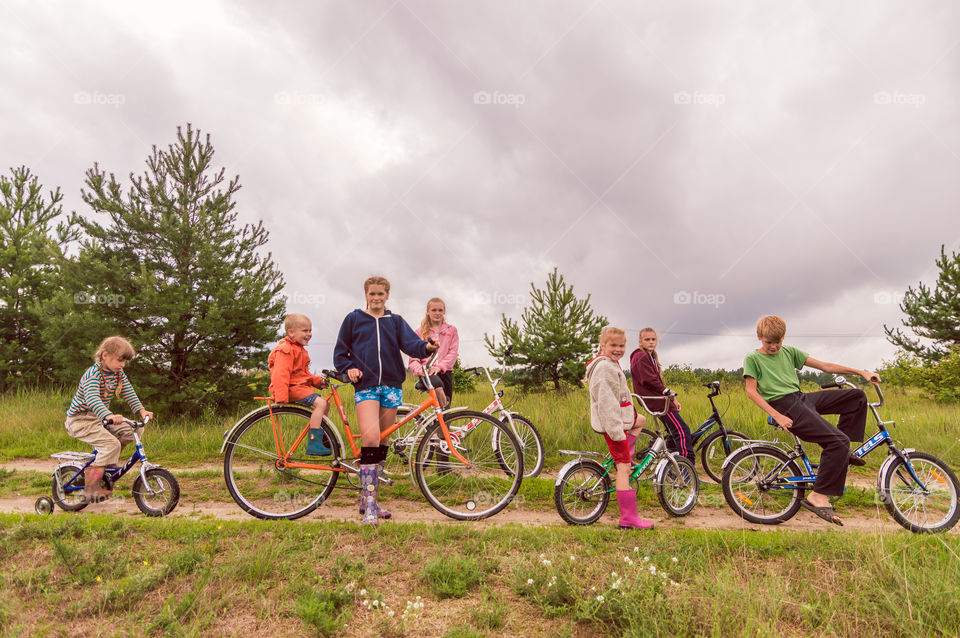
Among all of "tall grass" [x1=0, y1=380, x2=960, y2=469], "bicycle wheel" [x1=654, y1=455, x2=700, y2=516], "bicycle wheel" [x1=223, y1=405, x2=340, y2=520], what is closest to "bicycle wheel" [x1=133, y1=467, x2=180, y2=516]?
"bicycle wheel" [x1=223, y1=405, x2=340, y2=520]

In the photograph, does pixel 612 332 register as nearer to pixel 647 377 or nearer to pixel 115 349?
pixel 647 377

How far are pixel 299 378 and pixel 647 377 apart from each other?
14.6 feet

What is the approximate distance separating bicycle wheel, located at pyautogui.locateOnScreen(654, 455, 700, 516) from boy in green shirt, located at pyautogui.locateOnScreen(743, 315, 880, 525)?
1.10 meters

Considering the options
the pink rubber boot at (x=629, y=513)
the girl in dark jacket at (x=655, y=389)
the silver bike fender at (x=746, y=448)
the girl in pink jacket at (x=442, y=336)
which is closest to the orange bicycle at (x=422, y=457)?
the pink rubber boot at (x=629, y=513)

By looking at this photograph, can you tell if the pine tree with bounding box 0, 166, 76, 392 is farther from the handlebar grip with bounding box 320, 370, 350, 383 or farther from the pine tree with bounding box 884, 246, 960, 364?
the pine tree with bounding box 884, 246, 960, 364

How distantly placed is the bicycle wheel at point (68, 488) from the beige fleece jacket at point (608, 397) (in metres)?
5.77

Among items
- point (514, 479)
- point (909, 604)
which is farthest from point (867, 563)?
point (514, 479)

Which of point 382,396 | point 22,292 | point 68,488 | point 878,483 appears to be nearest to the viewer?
point 382,396

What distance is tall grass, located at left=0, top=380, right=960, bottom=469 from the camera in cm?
872

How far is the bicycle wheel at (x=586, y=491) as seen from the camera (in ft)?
16.0

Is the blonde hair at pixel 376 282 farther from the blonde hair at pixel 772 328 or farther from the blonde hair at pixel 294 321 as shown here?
the blonde hair at pixel 772 328

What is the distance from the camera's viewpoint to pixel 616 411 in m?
4.67

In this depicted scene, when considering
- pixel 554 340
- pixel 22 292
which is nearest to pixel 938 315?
pixel 554 340

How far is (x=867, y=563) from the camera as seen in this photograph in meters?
3.64
